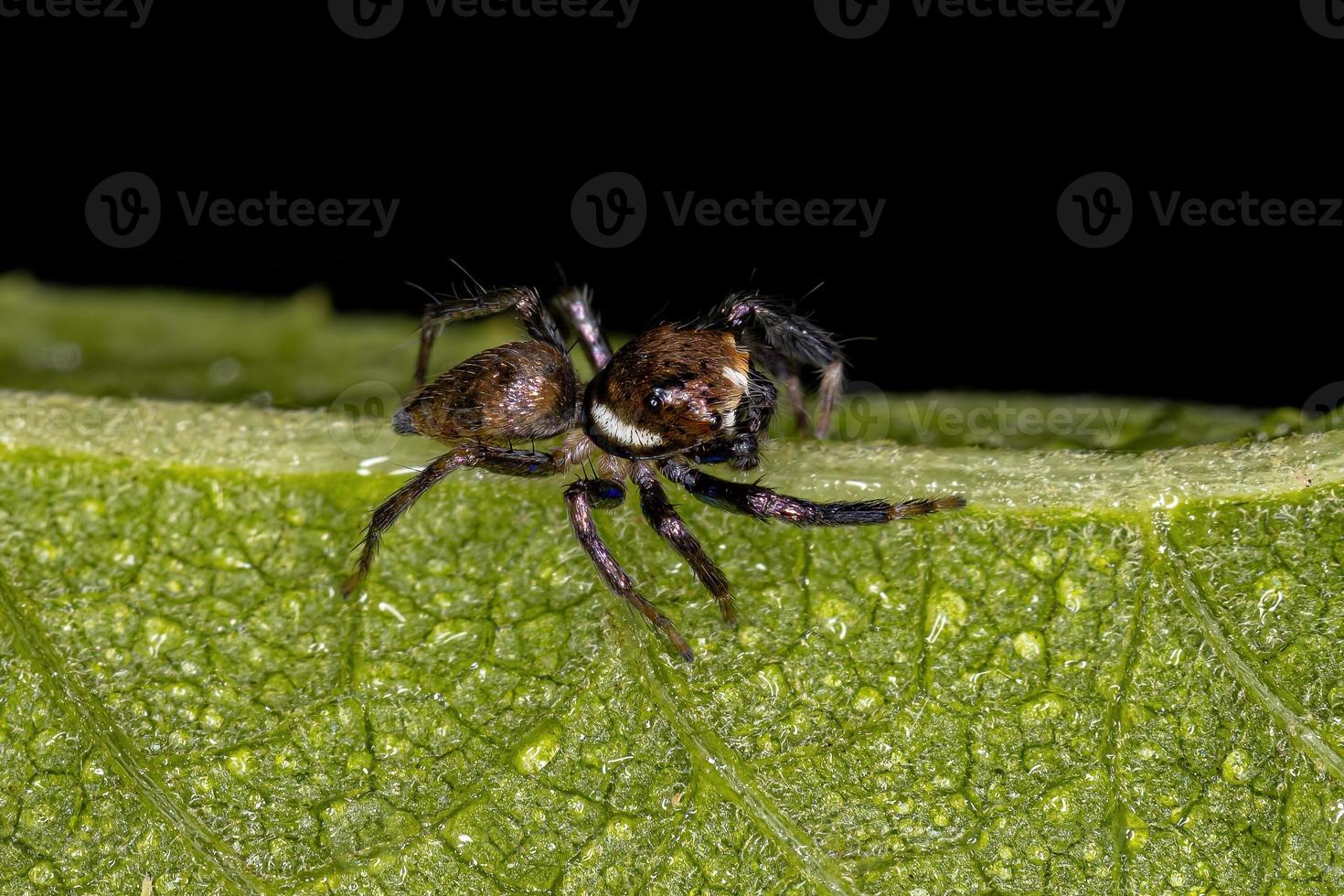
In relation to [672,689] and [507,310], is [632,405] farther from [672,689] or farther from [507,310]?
[672,689]

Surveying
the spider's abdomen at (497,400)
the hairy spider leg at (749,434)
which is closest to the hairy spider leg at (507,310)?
the spider's abdomen at (497,400)

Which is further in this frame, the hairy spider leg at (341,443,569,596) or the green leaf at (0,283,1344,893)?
the hairy spider leg at (341,443,569,596)

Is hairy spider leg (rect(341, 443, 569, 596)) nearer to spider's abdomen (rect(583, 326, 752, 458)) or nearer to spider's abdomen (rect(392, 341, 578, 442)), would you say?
spider's abdomen (rect(392, 341, 578, 442))

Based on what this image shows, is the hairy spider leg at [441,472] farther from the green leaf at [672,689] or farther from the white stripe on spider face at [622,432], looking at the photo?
the white stripe on spider face at [622,432]

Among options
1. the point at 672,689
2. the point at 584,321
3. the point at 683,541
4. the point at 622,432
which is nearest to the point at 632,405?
the point at 622,432

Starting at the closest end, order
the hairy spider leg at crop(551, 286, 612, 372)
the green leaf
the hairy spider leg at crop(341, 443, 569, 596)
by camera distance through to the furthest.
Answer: the green leaf, the hairy spider leg at crop(341, 443, 569, 596), the hairy spider leg at crop(551, 286, 612, 372)

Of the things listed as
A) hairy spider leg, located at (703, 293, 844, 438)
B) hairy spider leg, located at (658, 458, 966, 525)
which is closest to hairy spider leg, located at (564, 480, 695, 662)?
hairy spider leg, located at (658, 458, 966, 525)
